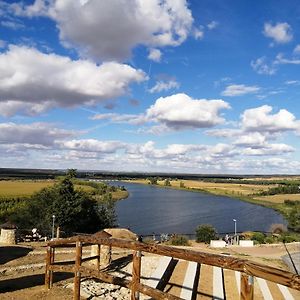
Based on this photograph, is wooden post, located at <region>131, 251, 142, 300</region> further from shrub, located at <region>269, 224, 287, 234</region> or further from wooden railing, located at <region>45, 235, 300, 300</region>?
shrub, located at <region>269, 224, 287, 234</region>

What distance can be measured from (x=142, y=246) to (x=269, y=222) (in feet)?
233

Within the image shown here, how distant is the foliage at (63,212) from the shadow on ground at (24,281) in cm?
2698

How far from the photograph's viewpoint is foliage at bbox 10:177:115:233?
40.0 m

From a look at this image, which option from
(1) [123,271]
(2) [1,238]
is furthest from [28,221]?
(1) [123,271]

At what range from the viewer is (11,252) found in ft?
60.1

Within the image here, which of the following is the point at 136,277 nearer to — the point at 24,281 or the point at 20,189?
the point at 24,281

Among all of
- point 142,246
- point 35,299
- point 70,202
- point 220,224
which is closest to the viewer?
point 142,246

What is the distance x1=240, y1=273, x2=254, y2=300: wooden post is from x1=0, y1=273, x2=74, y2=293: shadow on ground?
7128 mm

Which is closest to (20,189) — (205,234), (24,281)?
(205,234)

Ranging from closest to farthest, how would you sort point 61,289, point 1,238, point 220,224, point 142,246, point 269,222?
point 142,246
point 61,289
point 1,238
point 220,224
point 269,222

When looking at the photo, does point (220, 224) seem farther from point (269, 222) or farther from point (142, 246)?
point (142, 246)

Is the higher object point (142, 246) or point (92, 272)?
point (142, 246)

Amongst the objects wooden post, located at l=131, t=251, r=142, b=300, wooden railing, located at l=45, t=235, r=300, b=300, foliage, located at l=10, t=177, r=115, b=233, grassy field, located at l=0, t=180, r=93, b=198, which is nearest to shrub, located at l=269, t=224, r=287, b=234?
foliage, located at l=10, t=177, r=115, b=233

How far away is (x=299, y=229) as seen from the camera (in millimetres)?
58281
